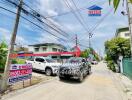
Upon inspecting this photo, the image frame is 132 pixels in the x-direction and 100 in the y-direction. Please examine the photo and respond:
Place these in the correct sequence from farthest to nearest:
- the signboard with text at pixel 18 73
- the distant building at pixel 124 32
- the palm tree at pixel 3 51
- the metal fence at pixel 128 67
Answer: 1. the distant building at pixel 124 32
2. the metal fence at pixel 128 67
3. the palm tree at pixel 3 51
4. the signboard with text at pixel 18 73

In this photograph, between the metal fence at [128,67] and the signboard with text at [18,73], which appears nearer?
the signboard with text at [18,73]

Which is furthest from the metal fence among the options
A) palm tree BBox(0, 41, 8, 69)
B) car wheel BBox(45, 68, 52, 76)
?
palm tree BBox(0, 41, 8, 69)

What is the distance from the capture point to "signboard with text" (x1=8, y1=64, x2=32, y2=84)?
27.2 feet

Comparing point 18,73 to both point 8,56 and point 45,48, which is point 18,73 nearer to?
point 8,56

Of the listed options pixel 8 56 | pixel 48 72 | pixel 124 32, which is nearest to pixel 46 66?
pixel 48 72

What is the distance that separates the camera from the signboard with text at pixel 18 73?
8.29 meters

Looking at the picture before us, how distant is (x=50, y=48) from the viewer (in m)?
50.8

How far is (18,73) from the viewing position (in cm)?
877

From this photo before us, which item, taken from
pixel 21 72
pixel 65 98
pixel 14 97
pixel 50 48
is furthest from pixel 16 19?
pixel 50 48

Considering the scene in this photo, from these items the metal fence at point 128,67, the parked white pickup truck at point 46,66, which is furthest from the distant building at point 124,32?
the parked white pickup truck at point 46,66

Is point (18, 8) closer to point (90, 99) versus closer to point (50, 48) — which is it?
point (90, 99)

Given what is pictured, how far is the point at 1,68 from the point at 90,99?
855cm

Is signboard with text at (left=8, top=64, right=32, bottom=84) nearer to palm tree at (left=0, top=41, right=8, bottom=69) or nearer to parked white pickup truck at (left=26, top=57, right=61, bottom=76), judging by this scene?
palm tree at (left=0, top=41, right=8, bottom=69)

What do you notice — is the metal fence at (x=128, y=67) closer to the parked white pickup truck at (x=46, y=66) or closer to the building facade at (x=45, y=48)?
the parked white pickup truck at (x=46, y=66)
